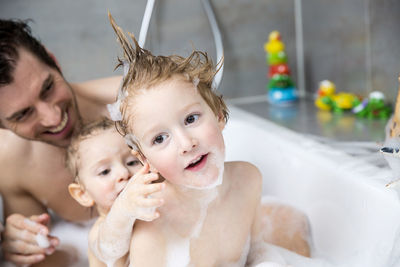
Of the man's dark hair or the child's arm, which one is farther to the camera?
the man's dark hair

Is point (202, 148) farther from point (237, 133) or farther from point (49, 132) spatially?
point (237, 133)

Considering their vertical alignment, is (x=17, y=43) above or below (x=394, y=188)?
above

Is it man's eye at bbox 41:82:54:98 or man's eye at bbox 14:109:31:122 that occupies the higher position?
man's eye at bbox 41:82:54:98

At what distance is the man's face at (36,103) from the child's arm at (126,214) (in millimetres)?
370

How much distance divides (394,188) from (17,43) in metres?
0.93

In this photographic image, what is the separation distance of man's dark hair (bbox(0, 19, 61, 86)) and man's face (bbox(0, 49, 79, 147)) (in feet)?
0.04

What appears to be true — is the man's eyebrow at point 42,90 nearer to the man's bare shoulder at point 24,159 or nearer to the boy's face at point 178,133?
the man's bare shoulder at point 24,159

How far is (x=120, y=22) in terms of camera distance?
6.37 ft

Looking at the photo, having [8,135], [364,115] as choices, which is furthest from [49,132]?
[364,115]

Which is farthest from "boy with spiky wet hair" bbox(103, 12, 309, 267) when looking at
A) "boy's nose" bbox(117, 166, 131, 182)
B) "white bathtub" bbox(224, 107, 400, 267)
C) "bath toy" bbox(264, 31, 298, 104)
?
"bath toy" bbox(264, 31, 298, 104)

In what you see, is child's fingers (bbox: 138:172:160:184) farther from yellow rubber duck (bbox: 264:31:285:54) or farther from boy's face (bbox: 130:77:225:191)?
yellow rubber duck (bbox: 264:31:285:54)

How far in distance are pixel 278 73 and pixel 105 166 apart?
136cm

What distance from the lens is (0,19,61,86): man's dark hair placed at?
115cm

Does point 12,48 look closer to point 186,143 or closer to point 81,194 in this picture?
point 81,194
